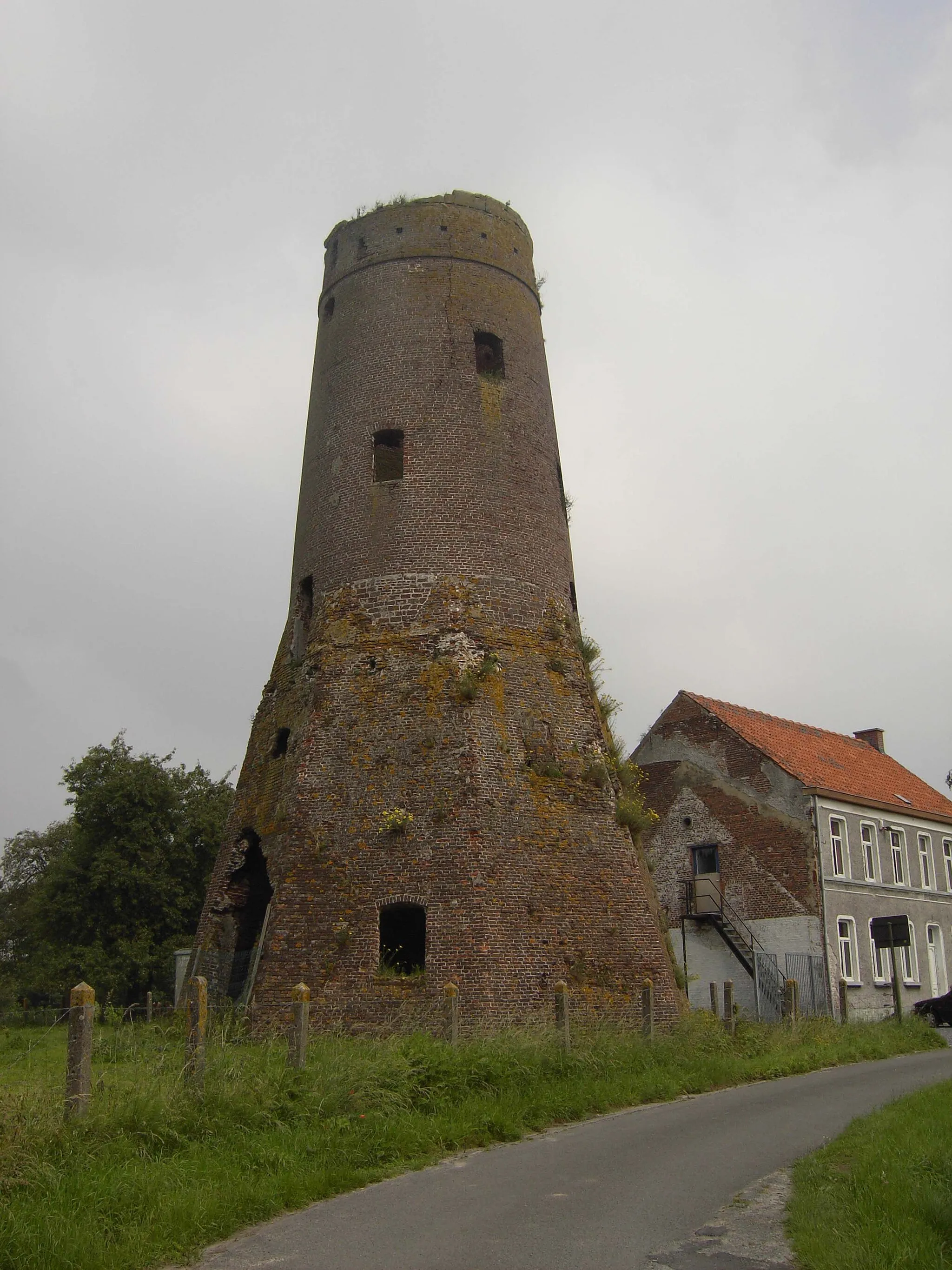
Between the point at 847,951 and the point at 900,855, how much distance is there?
4452mm

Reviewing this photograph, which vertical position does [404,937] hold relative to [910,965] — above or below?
above

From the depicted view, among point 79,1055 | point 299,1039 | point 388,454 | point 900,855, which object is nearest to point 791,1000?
point 900,855

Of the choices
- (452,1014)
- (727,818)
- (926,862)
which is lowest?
(452,1014)

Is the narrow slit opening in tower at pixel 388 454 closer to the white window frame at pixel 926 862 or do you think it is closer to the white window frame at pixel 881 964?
the white window frame at pixel 881 964

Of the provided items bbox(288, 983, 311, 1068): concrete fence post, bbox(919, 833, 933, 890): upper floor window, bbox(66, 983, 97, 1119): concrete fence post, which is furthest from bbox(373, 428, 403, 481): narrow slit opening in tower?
bbox(919, 833, 933, 890): upper floor window

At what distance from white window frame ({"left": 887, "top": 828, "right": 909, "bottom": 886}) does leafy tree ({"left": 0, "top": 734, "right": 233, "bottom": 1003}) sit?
19.1 metres

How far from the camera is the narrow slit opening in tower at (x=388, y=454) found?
1775 cm

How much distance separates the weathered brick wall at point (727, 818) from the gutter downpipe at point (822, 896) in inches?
3.4

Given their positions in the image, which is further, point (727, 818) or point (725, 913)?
point (727, 818)

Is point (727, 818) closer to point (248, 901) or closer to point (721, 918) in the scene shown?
point (721, 918)

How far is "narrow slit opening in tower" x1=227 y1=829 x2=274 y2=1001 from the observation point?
52.5 ft

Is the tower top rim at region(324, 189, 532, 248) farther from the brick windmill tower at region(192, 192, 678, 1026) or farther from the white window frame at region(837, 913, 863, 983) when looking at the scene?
the white window frame at region(837, 913, 863, 983)

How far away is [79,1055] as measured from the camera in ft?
24.4

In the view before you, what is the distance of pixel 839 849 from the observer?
2489 cm
